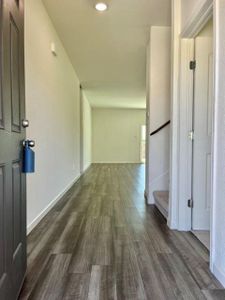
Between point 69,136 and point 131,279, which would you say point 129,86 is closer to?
point 69,136

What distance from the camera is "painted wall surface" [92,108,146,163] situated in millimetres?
12109

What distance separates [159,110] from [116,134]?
323 inches

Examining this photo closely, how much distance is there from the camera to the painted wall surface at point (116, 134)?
39.7ft

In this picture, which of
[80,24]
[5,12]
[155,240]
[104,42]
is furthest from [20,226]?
[104,42]

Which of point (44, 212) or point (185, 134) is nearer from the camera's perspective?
point (185, 134)

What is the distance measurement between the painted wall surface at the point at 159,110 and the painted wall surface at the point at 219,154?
216 cm

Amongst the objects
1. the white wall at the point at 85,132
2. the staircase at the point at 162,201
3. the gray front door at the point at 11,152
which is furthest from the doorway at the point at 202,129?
the white wall at the point at 85,132

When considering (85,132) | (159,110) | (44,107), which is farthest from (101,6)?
(85,132)

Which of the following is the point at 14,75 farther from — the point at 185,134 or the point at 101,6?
the point at 101,6

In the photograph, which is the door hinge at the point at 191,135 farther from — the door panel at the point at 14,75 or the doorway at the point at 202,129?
the door panel at the point at 14,75

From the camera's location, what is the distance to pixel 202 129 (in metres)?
2.68

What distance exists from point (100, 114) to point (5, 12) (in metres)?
10.9

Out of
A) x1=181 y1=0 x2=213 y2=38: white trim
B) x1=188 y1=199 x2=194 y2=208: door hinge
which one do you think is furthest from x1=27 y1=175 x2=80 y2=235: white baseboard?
x1=181 y1=0 x2=213 y2=38: white trim

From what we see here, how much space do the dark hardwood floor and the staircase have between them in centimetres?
10
